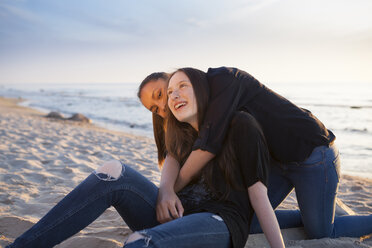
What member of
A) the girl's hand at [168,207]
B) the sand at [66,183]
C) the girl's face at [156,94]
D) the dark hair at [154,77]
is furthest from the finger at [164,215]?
the dark hair at [154,77]

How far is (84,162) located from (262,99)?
11.6 ft

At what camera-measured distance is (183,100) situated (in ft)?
6.91

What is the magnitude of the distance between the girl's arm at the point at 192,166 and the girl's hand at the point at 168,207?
0.41ft

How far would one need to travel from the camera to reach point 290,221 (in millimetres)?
2639

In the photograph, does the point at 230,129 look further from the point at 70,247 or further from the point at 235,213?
the point at 70,247

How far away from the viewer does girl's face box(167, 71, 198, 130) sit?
6.90ft

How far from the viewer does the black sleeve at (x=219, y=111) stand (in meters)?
1.88

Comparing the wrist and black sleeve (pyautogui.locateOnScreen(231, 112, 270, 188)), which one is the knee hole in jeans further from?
black sleeve (pyautogui.locateOnScreen(231, 112, 270, 188))

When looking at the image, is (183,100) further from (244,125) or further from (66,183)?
(66,183)

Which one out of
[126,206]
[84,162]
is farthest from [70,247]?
[84,162]

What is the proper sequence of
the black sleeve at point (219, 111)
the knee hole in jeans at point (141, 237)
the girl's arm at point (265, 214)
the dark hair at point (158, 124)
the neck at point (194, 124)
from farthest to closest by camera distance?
the dark hair at point (158, 124) → the neck at point (194, 124) → the black sleeve at point (219, 111) → the girl's arm at point (265, 214) → the knee hole in jeans at point (141, 237)

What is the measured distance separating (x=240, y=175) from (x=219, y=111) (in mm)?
431

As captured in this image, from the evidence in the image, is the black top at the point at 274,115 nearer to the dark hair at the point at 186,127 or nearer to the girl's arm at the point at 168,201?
the dark hair at the point at 186,127

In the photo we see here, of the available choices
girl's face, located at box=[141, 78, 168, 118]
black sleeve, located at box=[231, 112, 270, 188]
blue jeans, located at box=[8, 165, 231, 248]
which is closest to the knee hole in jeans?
blue jeans, located at box=[8, 165, 231, 248]
